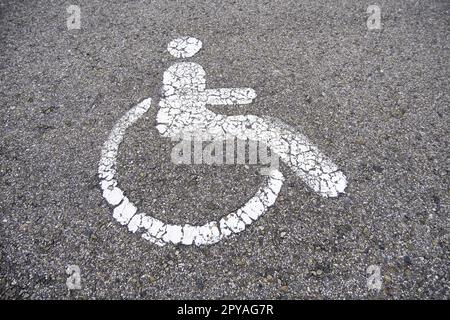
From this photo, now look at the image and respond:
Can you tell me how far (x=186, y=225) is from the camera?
93.9 inches

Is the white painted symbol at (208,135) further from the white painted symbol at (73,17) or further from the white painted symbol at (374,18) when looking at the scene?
the white painted symbol at (374,18)

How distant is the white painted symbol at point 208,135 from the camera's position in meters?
2.37

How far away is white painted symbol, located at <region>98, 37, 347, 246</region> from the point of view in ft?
7.78

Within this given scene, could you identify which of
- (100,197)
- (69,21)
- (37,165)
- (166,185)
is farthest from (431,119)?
(69,21)

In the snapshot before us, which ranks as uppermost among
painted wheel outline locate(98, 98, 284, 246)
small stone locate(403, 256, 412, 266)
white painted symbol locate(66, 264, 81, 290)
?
painted wheel outline locate(98, 98, 284, 246)

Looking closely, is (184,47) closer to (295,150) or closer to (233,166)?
(233,166)

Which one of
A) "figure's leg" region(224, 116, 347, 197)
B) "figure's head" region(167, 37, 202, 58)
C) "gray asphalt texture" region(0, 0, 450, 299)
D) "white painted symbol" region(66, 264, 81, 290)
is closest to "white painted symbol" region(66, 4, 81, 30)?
"gray asphalt texture" region(0, 0, 450, 299)

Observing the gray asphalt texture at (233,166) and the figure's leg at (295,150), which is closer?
the gray asphalt texture at (233,166)

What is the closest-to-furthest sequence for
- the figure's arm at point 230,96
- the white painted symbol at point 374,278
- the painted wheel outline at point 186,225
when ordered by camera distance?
1. the white painted symbol at point 374,278
2. the painted wheel outline at point 186,225
3. the figure's arm at point 230,96

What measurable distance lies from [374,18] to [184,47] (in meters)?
2.13

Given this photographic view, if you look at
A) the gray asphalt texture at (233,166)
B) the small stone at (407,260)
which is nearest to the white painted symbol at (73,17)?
the gray asphalt texture at (233,166)

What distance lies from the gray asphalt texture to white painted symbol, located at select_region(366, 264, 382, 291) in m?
0.03

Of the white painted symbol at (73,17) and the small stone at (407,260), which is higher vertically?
the white painted symbol at (73,17)

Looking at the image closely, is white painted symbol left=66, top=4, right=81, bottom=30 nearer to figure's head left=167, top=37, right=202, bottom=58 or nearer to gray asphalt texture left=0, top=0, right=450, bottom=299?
gray asphalt texture left=0, top=0, right=450, bottom=299
